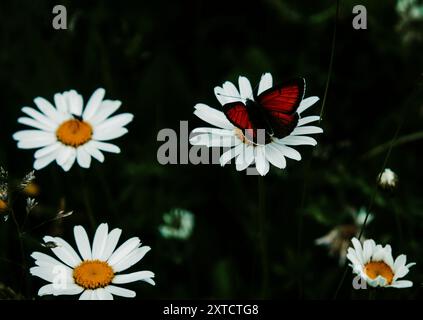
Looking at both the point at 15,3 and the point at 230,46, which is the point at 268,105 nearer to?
the point at 230,46

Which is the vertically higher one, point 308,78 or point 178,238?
point 308,78

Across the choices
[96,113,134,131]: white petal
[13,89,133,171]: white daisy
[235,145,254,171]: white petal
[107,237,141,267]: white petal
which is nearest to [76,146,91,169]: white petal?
[13,89,133,171]: white daisy

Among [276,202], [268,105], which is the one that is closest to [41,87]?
[276,202]

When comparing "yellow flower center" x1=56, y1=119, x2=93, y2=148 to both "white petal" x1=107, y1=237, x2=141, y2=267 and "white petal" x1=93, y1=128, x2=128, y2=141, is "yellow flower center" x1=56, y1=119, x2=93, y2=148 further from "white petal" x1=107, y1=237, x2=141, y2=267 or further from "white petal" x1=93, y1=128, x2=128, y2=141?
"white petal" x1=107, y1=237, x2=141, y2=267

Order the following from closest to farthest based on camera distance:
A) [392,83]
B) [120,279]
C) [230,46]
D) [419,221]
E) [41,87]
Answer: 1. [120,279]
2. [419,221]
3. [41,87]
4. [392,83]
5. [230,46]

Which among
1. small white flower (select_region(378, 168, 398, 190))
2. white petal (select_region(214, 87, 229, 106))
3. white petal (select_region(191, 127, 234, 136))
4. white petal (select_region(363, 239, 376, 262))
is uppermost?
white petal (select_region(214, 87, 229, 106))

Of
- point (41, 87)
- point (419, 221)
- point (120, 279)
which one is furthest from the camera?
point (41, 87)

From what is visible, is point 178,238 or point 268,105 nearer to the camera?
point 268,105
